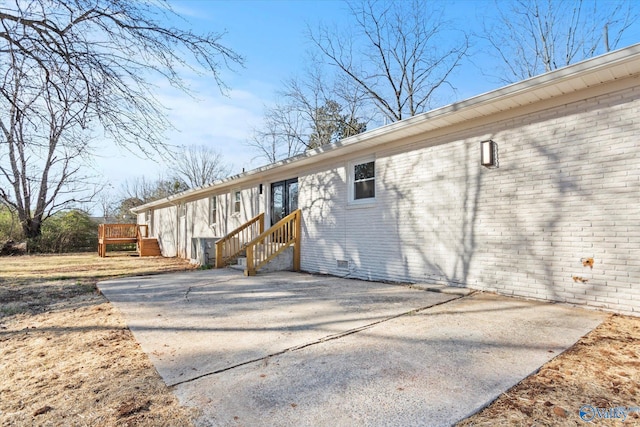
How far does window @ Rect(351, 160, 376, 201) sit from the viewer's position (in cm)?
741

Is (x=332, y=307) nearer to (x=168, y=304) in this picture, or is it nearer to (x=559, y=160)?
(x=168, y=304)

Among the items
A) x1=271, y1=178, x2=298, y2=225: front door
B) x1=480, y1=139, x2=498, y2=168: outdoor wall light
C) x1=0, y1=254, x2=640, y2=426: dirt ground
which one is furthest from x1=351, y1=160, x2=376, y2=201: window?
x1=0, y1=254, x2=640, y2=426: dirt ground

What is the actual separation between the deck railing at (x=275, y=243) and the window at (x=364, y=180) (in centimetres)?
196

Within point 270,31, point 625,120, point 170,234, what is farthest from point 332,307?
point 170,234

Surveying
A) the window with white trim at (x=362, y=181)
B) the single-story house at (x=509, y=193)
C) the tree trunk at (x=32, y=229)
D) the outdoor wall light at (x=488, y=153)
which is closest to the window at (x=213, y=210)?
the single-story house at (x=509, y=193)

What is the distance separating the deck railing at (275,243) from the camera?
7930 mm

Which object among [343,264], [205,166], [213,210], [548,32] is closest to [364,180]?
[343,264]

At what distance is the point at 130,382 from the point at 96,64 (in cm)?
382

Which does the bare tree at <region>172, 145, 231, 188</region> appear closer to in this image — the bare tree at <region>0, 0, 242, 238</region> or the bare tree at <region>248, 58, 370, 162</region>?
the bare tree at <region>248, 58, 370, 162</region>

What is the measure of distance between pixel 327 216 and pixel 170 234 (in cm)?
1189

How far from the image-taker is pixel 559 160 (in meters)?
4.59

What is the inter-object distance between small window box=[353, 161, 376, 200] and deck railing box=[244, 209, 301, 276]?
1.98 m

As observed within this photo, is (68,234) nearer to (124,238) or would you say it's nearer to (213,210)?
(124,238)

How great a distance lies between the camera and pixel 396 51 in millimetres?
17062
